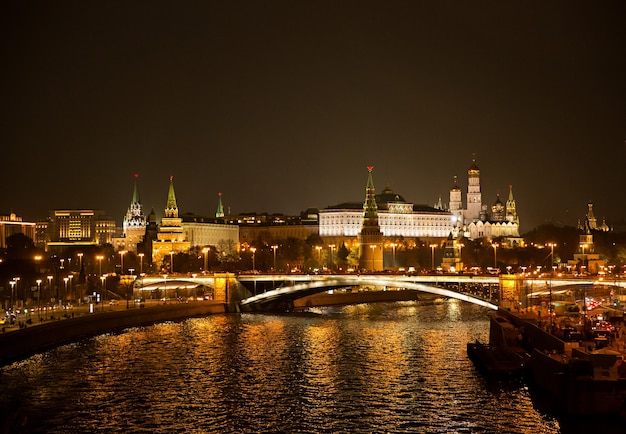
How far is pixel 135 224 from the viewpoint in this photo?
604 feet

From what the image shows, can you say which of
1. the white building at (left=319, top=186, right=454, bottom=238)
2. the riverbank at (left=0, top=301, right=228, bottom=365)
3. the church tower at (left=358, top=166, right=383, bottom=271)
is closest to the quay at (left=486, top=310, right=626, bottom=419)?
the riverbank at (left=0, top=301, right=228, bottom=365)

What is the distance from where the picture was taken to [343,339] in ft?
185

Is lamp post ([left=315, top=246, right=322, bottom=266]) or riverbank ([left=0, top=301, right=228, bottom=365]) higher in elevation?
lamp post ([left=315, top=246, right=322, bottom=266])

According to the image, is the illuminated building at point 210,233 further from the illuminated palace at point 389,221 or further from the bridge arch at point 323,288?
the bridge arch at point 323,288

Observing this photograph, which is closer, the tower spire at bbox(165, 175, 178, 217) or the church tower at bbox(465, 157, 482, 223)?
the tower spire at bbox(165, 175, 178, 217)

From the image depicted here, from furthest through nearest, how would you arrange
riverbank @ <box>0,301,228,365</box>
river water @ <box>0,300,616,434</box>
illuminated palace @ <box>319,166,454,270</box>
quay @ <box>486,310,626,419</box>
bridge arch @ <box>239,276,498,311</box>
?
illuminated palace @ <box>319,166,454,270</box>
bridge arch @ <box>239,276,498,311</box>
riverbank @ <box>0,301,228,365</box>
river water @ <box>0,300,616,434</box>
quay @ <box>486,310,626,419</box>

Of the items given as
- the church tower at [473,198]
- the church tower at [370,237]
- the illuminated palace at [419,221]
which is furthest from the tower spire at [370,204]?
the church tower at [473,198]

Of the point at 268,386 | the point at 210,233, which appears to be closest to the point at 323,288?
the point at 268,386

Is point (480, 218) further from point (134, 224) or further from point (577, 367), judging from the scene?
point (577, 367)

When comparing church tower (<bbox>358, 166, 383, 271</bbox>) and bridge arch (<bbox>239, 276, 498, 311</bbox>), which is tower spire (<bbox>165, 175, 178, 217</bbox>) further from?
bridge arch (<bbox>239, 276, 498, 311</bbox>)

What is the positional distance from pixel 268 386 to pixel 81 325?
59.7ft

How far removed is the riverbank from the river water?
112cm

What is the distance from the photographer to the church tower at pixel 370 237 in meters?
134

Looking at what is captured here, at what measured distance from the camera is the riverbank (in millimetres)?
46688
